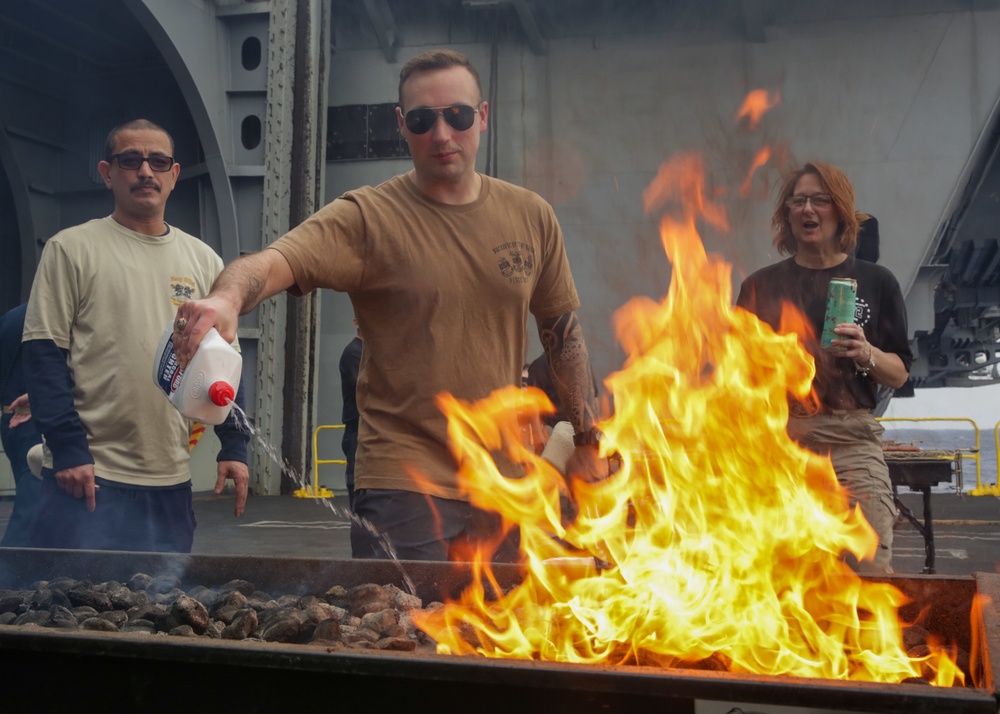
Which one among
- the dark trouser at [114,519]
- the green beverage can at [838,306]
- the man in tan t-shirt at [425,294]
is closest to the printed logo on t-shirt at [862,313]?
the green beverage can at [838,306]

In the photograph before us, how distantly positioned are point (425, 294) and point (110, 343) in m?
1.38

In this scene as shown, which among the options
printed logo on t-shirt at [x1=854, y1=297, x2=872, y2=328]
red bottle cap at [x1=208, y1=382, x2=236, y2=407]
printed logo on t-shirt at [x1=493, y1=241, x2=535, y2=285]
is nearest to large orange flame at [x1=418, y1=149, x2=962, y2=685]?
printed logo on t-shirt at [x1=493, y1=241, x2=535, y2=285]

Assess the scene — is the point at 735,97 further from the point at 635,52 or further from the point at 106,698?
the point at 106,698

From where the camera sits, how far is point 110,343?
3.66 meters

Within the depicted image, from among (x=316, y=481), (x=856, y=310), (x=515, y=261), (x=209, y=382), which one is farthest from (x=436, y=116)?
(x=316, y=481)

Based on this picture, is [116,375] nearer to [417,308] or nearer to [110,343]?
[110,343]

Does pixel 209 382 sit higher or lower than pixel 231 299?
lower

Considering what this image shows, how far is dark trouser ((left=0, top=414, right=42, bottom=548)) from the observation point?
3932 millimetres

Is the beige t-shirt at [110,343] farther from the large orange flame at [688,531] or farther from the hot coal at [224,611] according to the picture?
the large orange flame at [688,531]

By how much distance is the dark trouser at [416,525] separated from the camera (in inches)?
119

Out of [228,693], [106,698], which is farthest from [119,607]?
[228,693]

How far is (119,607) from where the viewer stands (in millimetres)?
2832

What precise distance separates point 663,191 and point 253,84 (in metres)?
5.28

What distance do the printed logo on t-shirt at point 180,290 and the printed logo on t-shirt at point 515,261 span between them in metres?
1.39
